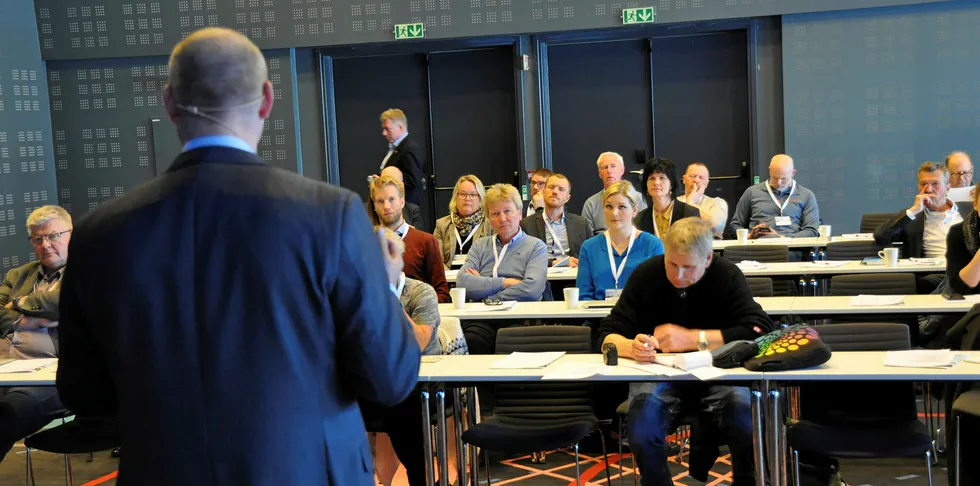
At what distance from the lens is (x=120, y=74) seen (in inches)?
469

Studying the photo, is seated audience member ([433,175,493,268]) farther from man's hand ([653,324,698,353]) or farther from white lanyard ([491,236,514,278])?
man's hand ([653,324,698,353])

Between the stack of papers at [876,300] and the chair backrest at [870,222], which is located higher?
the chair backrest at [870,222]

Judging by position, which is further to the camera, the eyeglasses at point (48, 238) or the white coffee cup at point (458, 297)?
the white coffee cup at point (458, 297)

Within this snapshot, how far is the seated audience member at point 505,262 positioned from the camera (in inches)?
254

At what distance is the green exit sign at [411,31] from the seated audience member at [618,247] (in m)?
5.88

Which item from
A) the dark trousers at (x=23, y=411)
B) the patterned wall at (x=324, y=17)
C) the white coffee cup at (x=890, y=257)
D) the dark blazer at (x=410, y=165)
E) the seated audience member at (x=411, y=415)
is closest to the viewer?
the seated audience member at (x=411, y=415)

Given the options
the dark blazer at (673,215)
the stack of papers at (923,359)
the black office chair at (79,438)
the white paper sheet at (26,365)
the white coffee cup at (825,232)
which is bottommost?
the black office chair at (79,438)

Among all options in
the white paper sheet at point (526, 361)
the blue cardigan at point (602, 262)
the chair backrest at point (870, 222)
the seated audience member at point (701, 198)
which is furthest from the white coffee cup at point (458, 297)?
the chair backrest at point (870, 222)

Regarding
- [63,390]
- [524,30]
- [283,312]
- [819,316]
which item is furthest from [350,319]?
[524,30]

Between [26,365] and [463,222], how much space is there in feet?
13.3

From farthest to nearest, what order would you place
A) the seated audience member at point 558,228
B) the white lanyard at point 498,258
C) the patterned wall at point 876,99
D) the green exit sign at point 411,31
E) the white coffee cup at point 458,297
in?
the green exit sign at point 411,31 < the patterned wall at point 876,99 < the seated audience member at point 558,228 < the white lanyard at point 498,258 < the white coffee cup at point 458,297

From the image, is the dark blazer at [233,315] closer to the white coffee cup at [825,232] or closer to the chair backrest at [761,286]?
the chair backrest at [761,286]

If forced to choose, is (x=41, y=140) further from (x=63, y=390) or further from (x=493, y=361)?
(x=63, y=390)

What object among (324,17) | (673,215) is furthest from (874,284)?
(324,17)
